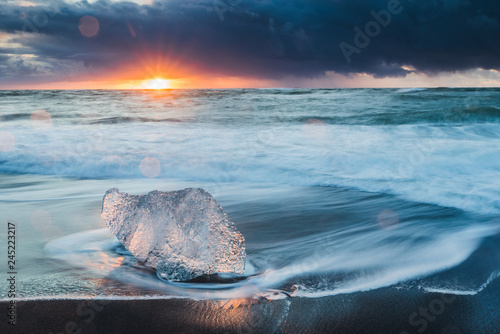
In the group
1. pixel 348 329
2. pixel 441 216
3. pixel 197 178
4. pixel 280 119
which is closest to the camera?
pixel 348 329

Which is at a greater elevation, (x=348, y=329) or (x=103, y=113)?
(x=103, y=113)

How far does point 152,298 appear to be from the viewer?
6.68 feet

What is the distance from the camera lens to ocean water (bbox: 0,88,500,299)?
2.28m

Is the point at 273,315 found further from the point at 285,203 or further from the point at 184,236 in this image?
the point at 285,203

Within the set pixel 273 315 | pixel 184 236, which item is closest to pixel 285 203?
pixel 184 236

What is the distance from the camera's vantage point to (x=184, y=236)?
7.57 feet

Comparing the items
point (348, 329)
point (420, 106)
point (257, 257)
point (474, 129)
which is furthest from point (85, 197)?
point (420, 106)

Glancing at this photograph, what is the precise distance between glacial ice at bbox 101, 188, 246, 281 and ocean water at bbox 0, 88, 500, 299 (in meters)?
0.10

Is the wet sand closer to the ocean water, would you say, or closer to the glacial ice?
the ocean water

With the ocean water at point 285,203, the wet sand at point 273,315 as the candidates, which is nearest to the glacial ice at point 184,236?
the ocean water at point 285,203

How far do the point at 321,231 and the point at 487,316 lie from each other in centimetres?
144

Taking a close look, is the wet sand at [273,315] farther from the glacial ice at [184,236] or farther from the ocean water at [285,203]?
the glacial ice at [184,236]

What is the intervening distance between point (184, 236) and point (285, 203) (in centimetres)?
204

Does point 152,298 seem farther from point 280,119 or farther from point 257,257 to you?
point 280,119
